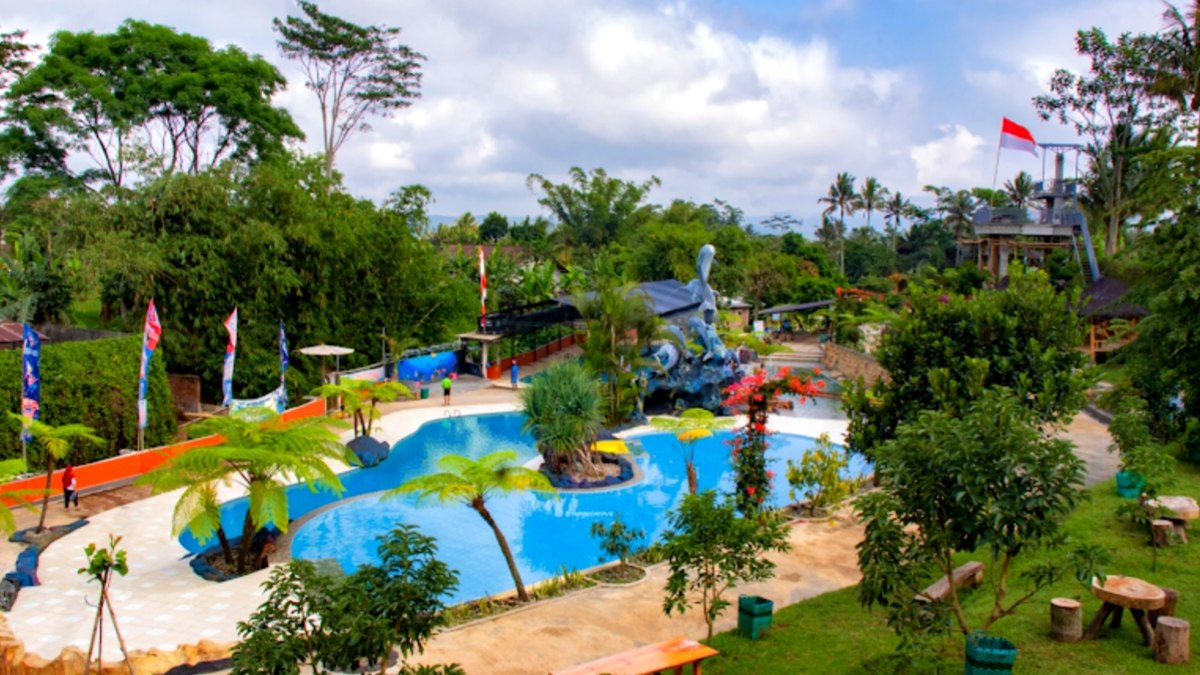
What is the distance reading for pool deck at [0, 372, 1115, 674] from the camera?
1086 cm

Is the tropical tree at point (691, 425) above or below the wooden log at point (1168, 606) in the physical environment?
above

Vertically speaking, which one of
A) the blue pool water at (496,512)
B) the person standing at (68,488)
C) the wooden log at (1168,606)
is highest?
the wooden log at (1168,606)

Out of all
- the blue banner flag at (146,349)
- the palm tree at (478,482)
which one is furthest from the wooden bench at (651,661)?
the blue banner flag at (146,349)

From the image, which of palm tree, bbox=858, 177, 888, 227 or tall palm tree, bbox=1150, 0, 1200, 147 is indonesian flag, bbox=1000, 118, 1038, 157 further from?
palm tree, bbox=858, 177, 888, 227

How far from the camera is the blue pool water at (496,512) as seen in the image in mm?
15781

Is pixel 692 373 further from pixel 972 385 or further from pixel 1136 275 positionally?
pixel 972 385

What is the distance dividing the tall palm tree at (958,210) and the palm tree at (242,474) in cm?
6036

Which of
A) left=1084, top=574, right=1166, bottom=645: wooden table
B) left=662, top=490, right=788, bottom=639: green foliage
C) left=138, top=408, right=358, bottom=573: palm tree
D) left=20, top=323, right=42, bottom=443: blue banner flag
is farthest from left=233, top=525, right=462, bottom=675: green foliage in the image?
left=20, top=323, right=42, bottom=443: blue banner flag

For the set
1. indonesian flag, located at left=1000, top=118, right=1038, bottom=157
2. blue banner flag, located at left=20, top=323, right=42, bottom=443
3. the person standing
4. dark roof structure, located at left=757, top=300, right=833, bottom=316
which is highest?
indonesian flag, located at left=1000, top=118, right=1038, bottom=157

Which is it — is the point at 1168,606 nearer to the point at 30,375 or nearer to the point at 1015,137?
the point at 30,375

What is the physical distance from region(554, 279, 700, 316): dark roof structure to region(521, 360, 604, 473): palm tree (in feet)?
28.3

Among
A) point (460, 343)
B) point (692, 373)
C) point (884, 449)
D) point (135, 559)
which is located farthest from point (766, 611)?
point (460, 343)

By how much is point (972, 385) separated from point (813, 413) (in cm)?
1827

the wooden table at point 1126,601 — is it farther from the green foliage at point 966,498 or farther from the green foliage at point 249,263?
the green foliage at point 249,263
